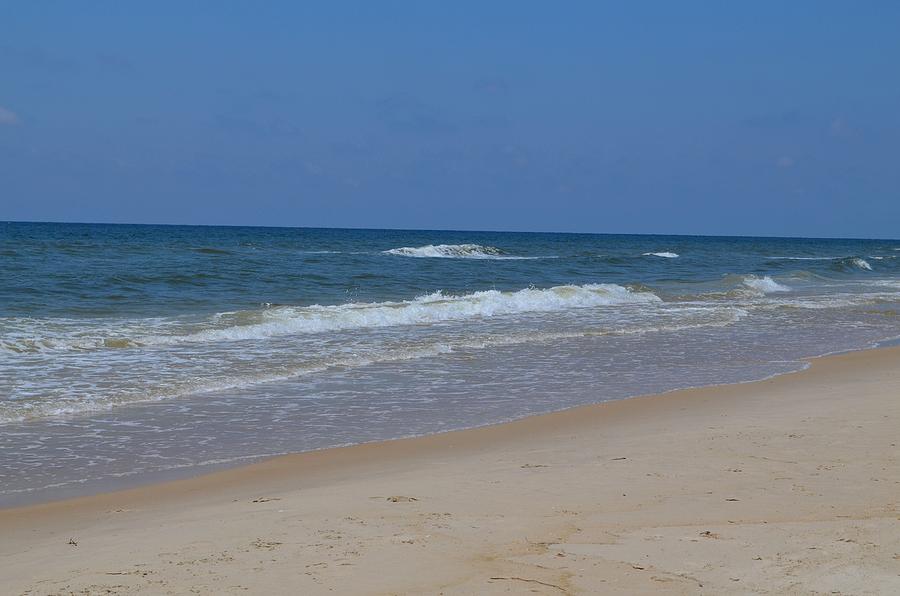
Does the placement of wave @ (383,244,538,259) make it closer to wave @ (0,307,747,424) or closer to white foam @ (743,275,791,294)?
white foam @ (743,275,791,294)

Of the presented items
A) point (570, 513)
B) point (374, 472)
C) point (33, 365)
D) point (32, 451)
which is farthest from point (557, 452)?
point (33, 365)

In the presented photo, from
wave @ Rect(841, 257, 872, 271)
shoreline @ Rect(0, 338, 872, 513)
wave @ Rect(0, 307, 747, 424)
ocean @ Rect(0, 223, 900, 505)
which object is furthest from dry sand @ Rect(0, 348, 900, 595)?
wave @ Rect(841, 257, 872, 271)

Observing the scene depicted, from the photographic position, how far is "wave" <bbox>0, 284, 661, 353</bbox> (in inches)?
506

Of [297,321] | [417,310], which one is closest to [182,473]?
[297,321]

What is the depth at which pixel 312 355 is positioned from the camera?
1238 cm

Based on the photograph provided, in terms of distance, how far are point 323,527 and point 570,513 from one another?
130cm


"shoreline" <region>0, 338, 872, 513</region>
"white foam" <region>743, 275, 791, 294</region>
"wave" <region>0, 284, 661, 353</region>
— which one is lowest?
"shoreline" <region>0, 338, 872, 513</region>

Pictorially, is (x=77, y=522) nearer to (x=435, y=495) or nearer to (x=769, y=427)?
(x=435, y=495)

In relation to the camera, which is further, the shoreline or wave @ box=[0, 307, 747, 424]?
wave @ box=[0, 307, 747, 424]

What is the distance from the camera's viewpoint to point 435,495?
5355 millimetres

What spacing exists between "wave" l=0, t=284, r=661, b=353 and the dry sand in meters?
7.16

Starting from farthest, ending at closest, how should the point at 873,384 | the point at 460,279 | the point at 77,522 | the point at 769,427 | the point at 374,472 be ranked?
the point at 460,279
the point at 873,384
the point at 769,427
the point at 374,472
the point at 77,522

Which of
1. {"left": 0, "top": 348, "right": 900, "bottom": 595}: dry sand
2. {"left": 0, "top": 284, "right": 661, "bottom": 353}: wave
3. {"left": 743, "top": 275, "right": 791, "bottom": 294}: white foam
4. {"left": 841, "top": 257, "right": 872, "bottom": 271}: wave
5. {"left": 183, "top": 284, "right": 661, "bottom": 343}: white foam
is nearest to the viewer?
{"left": 0, "top": 348, "right": 900, "bottom": 595}: dry sand

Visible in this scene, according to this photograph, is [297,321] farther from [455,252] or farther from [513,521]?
[455,252]
